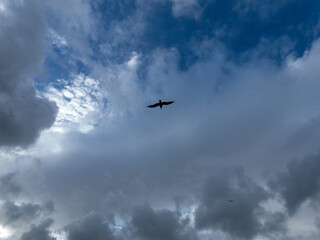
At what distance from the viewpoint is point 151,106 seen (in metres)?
137
